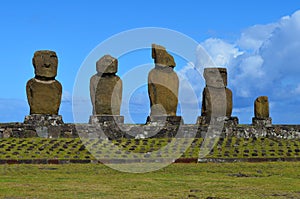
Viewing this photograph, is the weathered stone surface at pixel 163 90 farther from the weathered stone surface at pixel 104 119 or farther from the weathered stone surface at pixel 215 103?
the weathered stone surface at pixel 104 119

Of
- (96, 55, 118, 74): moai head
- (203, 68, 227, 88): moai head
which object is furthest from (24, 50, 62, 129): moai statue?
(203, 68, 227, 88): moai head

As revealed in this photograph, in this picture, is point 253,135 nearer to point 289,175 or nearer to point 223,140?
point 223,140

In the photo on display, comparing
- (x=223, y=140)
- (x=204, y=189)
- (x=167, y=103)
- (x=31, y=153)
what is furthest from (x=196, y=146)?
(x=204, y=189)

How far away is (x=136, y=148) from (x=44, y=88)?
758cm

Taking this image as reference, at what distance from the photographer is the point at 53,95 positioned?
93.1 feet

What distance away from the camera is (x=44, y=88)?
2833cm

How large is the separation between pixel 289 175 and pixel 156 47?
14.1 meters

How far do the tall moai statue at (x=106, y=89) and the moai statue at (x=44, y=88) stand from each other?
6.43ft

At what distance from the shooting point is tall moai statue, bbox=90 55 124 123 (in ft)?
94.5

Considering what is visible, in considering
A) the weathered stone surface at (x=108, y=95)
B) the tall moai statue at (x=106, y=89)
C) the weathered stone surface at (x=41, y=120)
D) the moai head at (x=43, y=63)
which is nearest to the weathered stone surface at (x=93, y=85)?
the tall moai statue at (x=106, y=89)

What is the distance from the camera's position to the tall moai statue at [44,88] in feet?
91.9

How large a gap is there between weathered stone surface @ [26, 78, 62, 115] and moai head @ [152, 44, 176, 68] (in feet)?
18.4

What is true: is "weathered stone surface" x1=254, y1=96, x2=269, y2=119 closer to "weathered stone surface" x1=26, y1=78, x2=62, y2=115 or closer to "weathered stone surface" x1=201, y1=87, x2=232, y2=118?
"weathered stone surface" x1=201, y1=87, x2=232, y2=118

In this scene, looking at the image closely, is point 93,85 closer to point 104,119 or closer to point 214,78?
point 104,119
